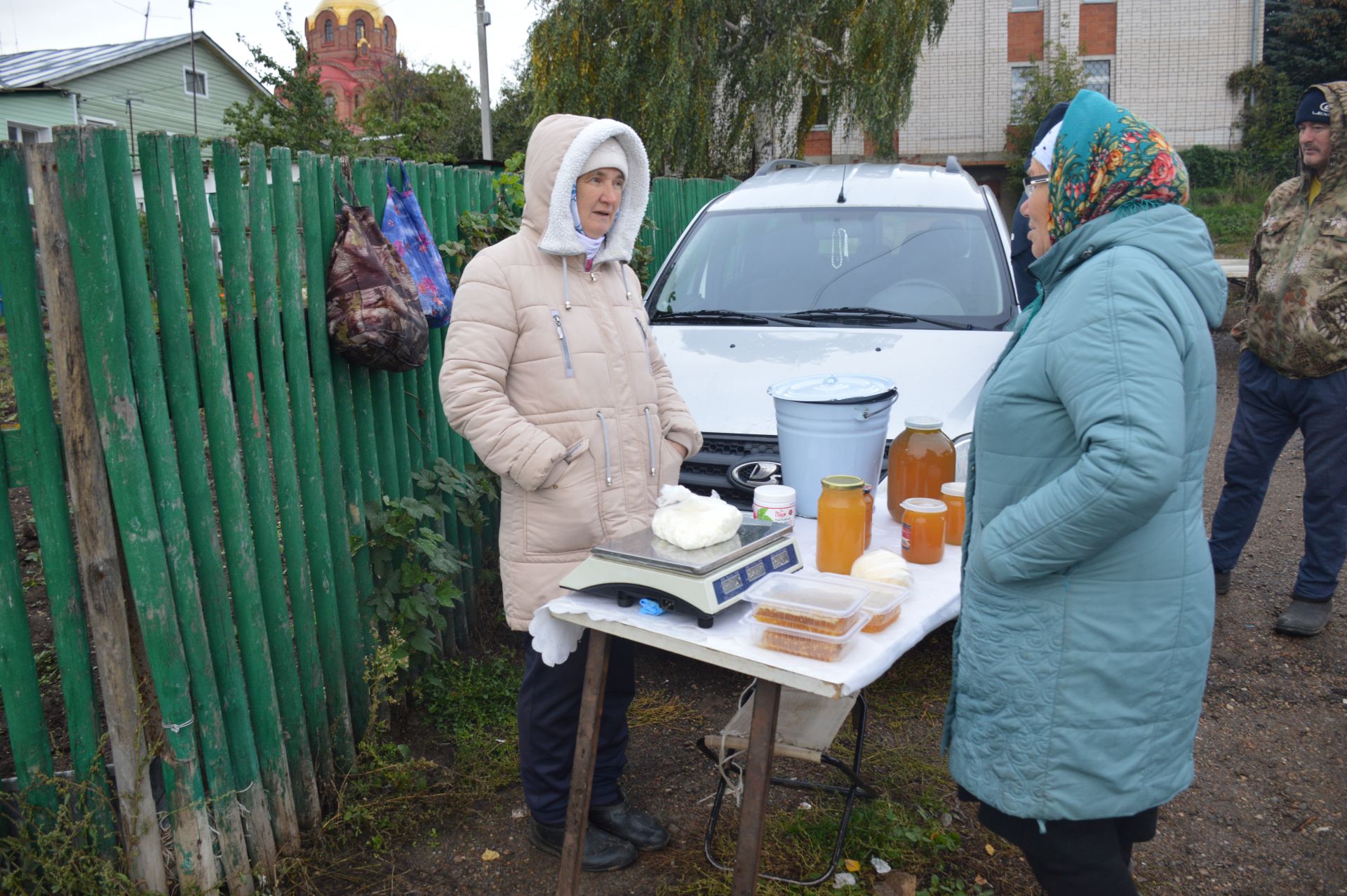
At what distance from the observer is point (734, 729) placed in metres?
2.88

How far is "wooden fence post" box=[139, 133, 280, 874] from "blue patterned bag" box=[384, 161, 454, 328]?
1.02 metres

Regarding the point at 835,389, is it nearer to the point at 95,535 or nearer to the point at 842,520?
the point at 842,520

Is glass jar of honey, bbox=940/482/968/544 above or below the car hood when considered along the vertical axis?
below

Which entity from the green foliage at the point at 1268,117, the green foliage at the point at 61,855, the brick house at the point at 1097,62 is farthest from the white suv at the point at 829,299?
the green foliage at the point at 1268,117

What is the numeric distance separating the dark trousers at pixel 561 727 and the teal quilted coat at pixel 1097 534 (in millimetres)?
1162

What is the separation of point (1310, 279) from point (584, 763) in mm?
3573

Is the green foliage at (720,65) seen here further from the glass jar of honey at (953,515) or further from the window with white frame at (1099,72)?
the window with white frame at (1099,72)

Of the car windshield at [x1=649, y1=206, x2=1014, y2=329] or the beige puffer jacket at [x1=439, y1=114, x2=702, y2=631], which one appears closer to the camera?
the beige puffer jacket at [x1=439, y1=114, x2=702, y2=631]

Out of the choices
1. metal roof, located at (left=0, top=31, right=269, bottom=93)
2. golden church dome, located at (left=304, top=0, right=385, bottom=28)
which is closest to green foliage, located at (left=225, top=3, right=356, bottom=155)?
metal roof, located at (left=0, top=31, right=269, bottom=93)

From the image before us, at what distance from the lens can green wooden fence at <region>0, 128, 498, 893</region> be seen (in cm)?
213

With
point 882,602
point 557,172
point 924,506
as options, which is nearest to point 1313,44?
point 924,506

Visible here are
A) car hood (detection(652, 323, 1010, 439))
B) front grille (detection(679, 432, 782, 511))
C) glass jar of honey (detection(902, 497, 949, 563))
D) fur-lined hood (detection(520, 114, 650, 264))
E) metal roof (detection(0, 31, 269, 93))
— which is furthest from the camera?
metal roof (detection(0, 31, 269, 93))

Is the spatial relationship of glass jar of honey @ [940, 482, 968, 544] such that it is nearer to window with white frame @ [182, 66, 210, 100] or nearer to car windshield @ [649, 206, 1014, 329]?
car windshield @ [649, 206, 1014, 329]

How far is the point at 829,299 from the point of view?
4516mm
